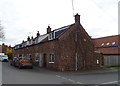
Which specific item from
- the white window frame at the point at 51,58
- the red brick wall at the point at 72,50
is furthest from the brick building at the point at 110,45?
the white window frame at the point at 51,58

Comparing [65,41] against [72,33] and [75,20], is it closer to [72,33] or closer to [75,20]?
[72,33]

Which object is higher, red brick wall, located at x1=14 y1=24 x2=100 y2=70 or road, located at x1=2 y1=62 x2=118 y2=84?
red brick wall, located at x1=14 y1=24 x2=100 y2=70

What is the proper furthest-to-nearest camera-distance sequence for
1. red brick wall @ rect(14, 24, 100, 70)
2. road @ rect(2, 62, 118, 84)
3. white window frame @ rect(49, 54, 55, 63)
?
white window frame @ rect(49, 54, 55, 63) < red brick wall @ rect(14, 24, 100, 70) < road @ rect(2, 62, 118, 84)

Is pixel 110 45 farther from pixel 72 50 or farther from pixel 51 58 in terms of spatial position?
pixel 51 58

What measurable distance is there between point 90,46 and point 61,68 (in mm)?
6261

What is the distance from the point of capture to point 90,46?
23.2m

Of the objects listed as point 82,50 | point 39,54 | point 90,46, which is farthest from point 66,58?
point 39,54

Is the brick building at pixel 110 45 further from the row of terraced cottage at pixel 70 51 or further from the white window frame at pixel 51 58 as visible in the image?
the white window frame at pixel 51 58

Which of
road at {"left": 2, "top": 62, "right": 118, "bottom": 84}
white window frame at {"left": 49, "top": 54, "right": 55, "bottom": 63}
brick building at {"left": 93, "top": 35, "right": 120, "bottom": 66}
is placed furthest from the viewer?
brick building at {"left": 93, "top": 35, "right": 120, "bottom": 66}

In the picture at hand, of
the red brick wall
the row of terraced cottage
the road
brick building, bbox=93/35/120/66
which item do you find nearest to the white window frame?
the row of terraced cottage

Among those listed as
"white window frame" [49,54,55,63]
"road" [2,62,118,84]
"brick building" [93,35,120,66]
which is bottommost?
"road" [2,62,118,84]

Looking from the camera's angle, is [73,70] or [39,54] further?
[39,54]

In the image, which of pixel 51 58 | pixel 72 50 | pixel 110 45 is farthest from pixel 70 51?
pixel 110 45

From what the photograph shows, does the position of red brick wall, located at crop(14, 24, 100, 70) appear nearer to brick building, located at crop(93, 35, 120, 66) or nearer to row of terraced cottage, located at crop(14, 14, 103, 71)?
row of terraced cottage, located at crop(14, 14, 103, 71)
